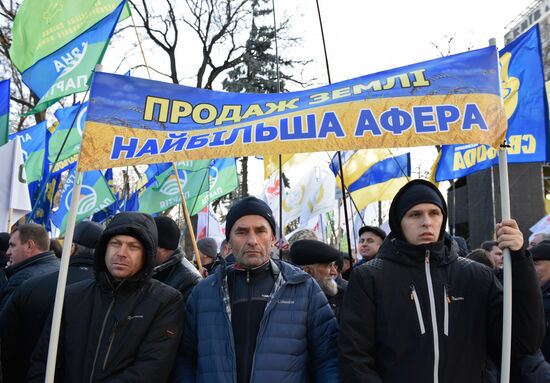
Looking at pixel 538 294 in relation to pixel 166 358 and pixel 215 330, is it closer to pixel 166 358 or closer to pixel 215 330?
pixel 215 330

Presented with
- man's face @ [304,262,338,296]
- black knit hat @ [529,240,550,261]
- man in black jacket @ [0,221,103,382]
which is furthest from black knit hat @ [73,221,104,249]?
black knit hat @ [529,240,550,261]

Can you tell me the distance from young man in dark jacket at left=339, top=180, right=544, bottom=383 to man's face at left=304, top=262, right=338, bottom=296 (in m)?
1.52

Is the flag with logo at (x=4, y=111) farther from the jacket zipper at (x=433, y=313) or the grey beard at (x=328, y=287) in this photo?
the jacket zipper at (x=433, y=313)

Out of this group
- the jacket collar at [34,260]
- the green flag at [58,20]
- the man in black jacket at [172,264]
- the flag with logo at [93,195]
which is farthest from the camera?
the flag with logo at [93,195]

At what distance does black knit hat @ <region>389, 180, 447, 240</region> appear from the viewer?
2.87m

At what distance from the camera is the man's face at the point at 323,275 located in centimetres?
436

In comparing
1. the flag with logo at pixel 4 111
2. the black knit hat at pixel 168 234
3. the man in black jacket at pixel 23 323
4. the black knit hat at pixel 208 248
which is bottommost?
the man in black jacket at pixel 23 323

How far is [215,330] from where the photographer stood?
287cm

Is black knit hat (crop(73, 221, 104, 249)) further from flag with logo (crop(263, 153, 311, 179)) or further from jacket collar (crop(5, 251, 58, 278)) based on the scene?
flag with logo (crop(263, 153, 311, 179))

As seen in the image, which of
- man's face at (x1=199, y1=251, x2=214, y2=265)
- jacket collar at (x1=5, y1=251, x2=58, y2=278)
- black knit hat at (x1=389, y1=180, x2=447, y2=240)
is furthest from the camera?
man's face at (x1=199, y1=251, x2=214, y2=265)

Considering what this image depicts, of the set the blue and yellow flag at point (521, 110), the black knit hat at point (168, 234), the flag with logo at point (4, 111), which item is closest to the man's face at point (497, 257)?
the blue and yellow flag at point (521, 110)

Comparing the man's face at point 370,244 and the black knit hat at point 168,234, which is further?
the man's face at point 370,244

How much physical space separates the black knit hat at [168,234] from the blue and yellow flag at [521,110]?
12.3 ft

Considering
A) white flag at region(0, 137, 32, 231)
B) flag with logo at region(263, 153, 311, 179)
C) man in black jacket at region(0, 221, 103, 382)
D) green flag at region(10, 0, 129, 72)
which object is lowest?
man in black jacket at region(0, 221, 103, 382)
